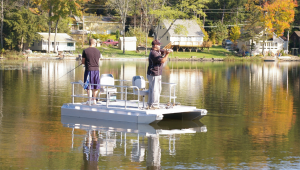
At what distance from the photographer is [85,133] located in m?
13.5

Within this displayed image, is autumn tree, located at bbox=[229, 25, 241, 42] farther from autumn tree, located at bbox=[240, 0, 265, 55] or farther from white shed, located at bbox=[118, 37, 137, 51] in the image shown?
white shed, located at bbox=[118, 37, 137, 51]

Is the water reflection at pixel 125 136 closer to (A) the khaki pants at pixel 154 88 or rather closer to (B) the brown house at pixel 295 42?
(A) the khaki pants at pixel 154 88

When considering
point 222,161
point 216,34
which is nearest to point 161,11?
point 216,34

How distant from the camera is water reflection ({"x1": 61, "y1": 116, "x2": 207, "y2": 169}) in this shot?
35.2ft

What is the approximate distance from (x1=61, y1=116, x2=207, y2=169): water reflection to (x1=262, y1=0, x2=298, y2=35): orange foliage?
7196cm

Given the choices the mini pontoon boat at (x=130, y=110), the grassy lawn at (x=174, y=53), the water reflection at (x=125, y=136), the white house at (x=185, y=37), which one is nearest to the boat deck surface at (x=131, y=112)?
the mini pontoon boat at (x=130, y=110)

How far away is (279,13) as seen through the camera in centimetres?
8438

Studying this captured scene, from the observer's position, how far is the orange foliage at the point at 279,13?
273 ft

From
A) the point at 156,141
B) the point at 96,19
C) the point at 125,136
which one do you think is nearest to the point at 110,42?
the point at 96,19

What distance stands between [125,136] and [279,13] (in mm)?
76662

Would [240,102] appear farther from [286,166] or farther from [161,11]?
[161,11]

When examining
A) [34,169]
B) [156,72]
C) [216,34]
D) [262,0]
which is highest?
[262,0]

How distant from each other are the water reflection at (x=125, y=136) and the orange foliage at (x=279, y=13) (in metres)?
72.0

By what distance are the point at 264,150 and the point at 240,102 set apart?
10.5m
